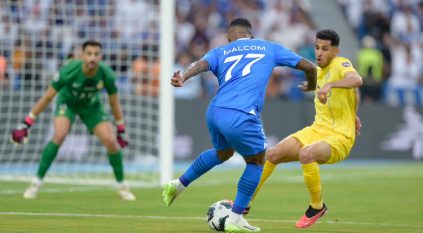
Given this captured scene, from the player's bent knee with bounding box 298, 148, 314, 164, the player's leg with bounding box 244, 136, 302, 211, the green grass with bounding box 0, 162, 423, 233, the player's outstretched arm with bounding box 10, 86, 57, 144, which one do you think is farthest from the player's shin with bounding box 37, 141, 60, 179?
the player's bent knee with bounding box 298, 148, 314, 164

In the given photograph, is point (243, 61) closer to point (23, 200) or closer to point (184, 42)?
point (23, 200)

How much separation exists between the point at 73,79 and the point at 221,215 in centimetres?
499

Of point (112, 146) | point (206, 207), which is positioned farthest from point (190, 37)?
point (206, 207)

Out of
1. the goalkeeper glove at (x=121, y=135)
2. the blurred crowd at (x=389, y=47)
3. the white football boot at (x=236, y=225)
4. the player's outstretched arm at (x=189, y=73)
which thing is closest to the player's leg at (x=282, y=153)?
the white football boot at (x=236, y=225)

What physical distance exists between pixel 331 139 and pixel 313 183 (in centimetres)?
61

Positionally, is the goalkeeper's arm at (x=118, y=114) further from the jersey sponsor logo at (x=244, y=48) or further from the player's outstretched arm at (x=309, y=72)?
the jersey sponsor logo at (x=244, y=48)

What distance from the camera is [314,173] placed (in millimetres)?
11086

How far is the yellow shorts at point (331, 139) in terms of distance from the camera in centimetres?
1133

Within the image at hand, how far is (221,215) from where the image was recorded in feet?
32.3

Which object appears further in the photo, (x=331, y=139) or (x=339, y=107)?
(x=339, y=107)

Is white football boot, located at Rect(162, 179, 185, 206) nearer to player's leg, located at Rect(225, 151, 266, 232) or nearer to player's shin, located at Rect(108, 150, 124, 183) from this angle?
player's leg, located at Rect(225, 151, 266, 232)

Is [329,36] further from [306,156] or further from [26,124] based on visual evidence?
[26,124]

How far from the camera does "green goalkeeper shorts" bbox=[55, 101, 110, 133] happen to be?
47.6 ft

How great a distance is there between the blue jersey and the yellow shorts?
1618mm
